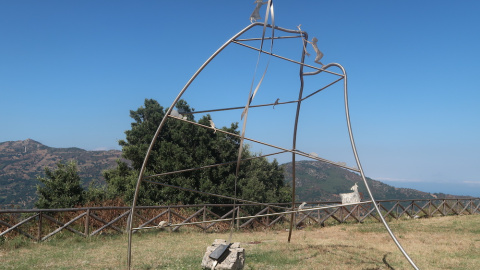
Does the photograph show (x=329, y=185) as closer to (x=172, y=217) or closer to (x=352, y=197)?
(x=172, y=217)

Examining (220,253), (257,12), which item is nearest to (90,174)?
(220,253)

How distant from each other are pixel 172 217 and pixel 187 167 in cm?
791

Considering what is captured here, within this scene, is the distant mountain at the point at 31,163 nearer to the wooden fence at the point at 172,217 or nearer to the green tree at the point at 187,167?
the green tree at the point at 187,167

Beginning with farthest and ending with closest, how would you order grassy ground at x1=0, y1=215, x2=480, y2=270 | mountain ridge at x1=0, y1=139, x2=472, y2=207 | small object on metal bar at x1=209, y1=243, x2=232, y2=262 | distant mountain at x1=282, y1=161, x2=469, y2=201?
distant mountain at x1=282, y1=161, x2=469, y2=201
mountain ridge at x1=0, y1=139, x2=472, y2=207
grassy ground at x1=0, y1=215, x2=480, y2=270
small object on metal bar at x1=209, y1=243, x2=232, y2=262

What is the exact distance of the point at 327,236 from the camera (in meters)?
11.4

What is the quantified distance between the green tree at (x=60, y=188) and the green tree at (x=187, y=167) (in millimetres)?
2792

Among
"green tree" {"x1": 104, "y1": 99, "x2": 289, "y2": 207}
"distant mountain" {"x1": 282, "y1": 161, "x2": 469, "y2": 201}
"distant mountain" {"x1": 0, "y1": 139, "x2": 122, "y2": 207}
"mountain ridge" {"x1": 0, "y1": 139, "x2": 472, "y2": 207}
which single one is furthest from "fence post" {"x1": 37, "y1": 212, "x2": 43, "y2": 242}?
"distant mountain" {"x1": 0, "y1": 139, "x2": 122, "y2": 207}

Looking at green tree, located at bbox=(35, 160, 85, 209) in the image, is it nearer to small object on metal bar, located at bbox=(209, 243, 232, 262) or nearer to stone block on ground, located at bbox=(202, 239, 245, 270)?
stone block on ground, located at bbox=(202, 239, 245, 270)

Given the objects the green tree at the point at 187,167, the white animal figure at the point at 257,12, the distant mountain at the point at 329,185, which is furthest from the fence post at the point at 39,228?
the distant mountain at the point at 329,185

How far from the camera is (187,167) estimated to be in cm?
2005

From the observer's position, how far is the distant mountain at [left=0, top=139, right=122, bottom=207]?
55.1m

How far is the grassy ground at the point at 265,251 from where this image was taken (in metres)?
7.35

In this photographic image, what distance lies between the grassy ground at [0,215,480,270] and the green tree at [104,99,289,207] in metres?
7.30

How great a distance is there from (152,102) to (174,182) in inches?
259
